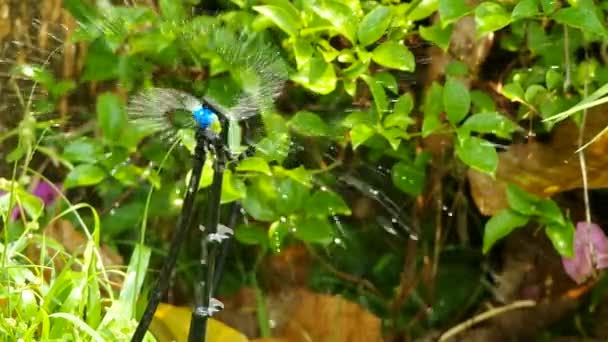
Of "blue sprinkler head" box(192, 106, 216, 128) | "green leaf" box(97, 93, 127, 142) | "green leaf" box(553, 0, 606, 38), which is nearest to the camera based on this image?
"blue sprinkler head" box(192, 106, 216, 128)

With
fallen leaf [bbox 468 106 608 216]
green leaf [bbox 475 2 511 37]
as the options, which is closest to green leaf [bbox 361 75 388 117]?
green leaf [bbox 475 2 511 37]

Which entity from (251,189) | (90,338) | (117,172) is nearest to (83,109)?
(117,172)

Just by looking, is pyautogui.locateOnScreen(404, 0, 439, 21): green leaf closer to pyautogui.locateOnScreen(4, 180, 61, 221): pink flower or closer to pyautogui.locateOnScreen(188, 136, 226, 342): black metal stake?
pyautogui.locateOnScreen(188, 136, 226, 342): black metal stake

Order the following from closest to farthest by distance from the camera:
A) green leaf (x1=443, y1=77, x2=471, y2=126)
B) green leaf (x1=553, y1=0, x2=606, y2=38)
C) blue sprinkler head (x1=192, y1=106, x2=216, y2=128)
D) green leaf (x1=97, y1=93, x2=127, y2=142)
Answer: blue sprinkler head (x1=192, y1=106, x2=216, y2=128) < green leaf (x1=553, y1=0, x2=606, y2=38) < green leaf (x1=443, y1=77, x2=471, y2=126) < green leaf (x1=97, y1=93, x2=127, y2=142)

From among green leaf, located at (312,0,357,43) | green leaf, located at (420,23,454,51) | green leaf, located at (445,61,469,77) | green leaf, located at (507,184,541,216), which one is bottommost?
green leaf, located at (507,184,541,216)

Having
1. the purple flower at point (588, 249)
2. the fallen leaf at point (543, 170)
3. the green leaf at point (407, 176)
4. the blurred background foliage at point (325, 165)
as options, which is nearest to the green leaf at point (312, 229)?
the blurred background foliage at point (325, 165)

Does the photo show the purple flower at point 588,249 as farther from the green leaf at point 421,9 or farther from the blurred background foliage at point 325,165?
the green leaf at point 421,9

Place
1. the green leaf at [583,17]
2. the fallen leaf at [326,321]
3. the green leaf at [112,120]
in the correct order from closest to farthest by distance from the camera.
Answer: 1. the green leaf at [583,17]
2. the green leaf at [112,120]
3. the fallen leaf at [326,321]

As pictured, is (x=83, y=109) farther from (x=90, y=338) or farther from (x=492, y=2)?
(x=492, y=2)
